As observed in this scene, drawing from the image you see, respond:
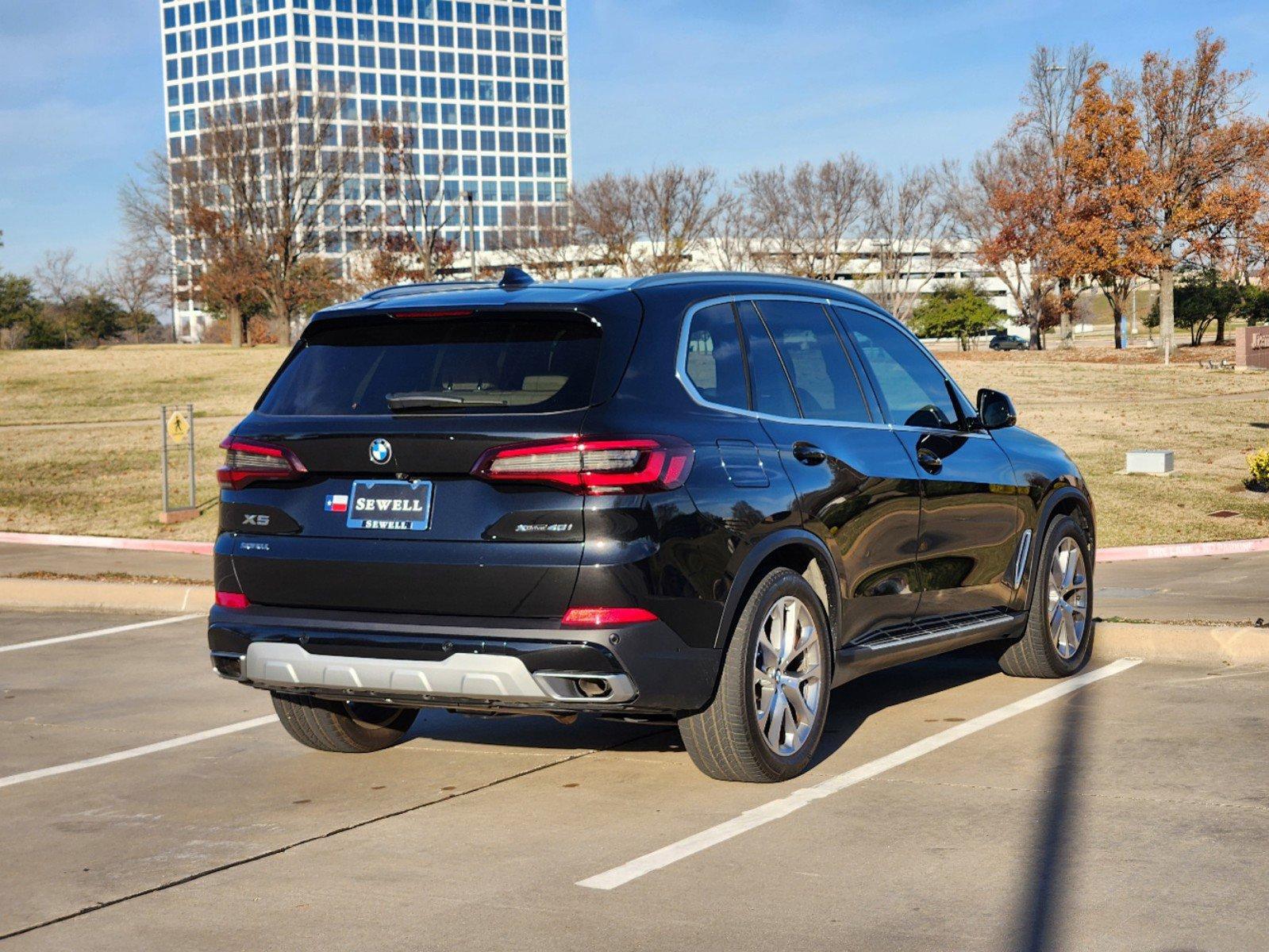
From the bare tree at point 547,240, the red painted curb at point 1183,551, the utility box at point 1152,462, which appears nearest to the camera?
the red painted curb at point 1183,551

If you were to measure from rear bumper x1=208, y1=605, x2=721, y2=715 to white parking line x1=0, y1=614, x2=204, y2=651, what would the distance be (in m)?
5.06

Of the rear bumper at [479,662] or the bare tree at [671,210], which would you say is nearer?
the rear bumper at [479,662]

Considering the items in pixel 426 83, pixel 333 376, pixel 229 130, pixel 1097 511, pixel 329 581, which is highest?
pixel 426 83

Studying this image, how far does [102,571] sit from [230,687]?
514 centimetres

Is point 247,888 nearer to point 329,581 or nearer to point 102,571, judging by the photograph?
point 329,581

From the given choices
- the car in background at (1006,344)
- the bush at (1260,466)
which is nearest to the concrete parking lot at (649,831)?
the bush at (1260,466)

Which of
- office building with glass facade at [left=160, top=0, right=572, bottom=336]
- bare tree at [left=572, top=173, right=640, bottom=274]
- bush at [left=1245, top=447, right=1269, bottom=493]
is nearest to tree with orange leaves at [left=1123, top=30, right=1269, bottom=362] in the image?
bare tree at [left=572, top=173, right=640, bottom=274]

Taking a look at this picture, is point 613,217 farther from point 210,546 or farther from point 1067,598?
point 1067,598

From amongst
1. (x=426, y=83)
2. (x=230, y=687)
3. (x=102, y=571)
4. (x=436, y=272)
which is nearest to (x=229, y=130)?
(x=436, y=272)

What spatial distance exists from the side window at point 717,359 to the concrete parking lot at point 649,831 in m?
1.50

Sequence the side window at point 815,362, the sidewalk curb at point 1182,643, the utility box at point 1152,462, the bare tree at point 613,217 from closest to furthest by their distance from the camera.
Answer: the side window at point 815,362 < the sidewalk curb at point 1182,643 < the utility box at point 1152,462 < the bare tree at point 613,217

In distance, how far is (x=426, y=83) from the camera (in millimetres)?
171750

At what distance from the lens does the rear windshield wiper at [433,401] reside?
5.34 meters

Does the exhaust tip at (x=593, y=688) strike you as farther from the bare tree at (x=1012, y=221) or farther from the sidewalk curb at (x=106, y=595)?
the bare tree at (x=1012, y=221)
